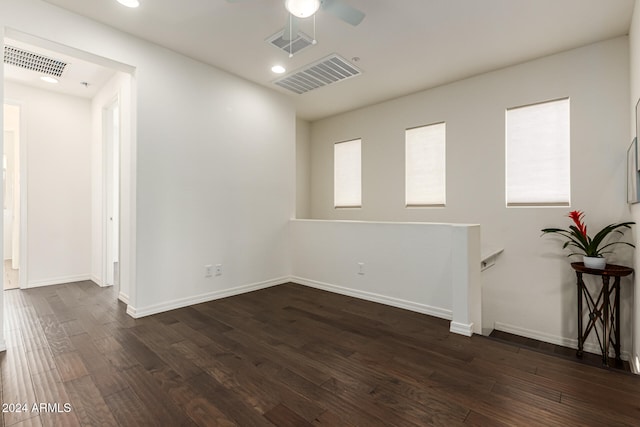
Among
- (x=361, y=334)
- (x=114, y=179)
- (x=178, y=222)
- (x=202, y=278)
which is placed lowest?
(x=361, y=334)

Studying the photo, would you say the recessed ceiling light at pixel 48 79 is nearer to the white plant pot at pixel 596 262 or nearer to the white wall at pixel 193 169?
the white wall at pixel 193 169

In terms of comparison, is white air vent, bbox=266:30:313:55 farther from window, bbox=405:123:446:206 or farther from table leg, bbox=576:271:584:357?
table leg, bbox=576:271:584:357

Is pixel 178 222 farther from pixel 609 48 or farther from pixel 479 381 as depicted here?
pixel 609 48

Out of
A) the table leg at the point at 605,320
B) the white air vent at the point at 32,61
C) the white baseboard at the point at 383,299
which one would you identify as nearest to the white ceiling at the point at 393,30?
the white air vent at the point at 32,61

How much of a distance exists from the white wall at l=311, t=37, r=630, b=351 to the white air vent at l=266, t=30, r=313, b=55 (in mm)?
2183

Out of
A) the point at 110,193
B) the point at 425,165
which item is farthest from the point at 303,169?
the point at 110,193

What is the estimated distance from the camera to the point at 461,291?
2799mm

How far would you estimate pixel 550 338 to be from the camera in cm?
348

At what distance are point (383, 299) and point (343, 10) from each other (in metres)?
3.00

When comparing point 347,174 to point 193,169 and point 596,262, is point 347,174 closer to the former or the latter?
point 193,169

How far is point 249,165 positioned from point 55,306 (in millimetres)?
2839

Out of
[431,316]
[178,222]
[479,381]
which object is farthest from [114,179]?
[479,381]

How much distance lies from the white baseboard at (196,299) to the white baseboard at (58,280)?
2.15 metres

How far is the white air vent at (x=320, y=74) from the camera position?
3.68 m
